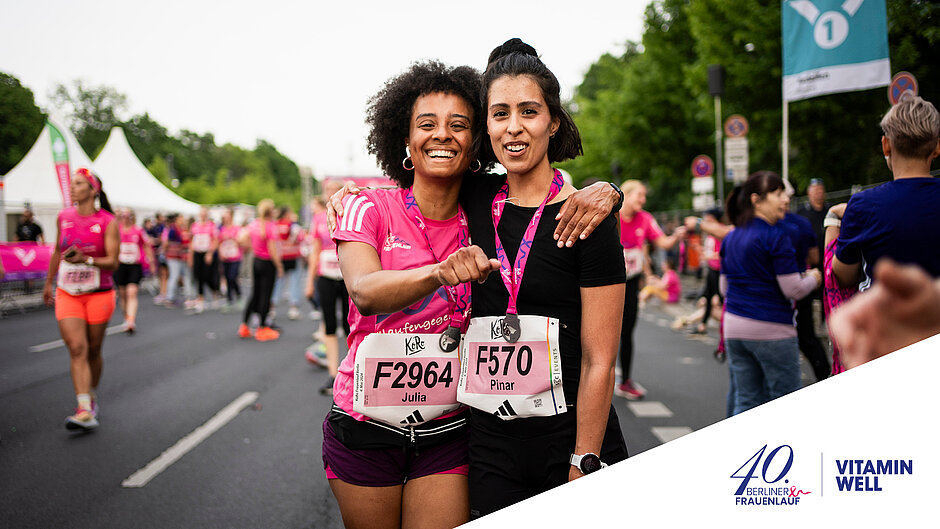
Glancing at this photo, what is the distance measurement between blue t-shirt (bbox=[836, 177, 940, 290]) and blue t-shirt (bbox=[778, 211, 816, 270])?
2030 mm

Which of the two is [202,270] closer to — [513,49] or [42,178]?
[42,178]

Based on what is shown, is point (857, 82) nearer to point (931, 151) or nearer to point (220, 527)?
point (931, 151)

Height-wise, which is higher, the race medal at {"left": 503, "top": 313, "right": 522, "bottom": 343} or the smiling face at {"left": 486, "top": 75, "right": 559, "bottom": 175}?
the smiling face at {"left": 486, "top": 75, "right": 559, "bottom": 175}

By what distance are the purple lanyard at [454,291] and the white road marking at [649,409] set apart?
153 inches

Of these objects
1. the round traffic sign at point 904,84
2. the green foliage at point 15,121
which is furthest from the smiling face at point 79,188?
the round traffic sign at point 904,84

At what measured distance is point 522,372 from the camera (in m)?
1.66

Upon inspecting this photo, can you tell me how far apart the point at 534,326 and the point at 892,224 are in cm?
89

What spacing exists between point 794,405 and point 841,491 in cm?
15

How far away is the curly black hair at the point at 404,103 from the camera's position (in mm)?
2002

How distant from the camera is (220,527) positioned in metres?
3.14

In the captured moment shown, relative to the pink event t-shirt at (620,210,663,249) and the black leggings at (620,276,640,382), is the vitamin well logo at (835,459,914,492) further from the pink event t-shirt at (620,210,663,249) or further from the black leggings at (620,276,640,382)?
the pink event t-shirt at (620,210,663,249)

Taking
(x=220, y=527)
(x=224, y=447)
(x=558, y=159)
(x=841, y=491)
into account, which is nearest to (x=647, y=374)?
(x=224, y=447)

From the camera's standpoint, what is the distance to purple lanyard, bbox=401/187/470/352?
1818 mm

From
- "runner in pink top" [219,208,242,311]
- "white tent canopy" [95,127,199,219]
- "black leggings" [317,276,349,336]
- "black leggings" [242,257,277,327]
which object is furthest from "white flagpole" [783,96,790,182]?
"white tent canopy" [95,127,199,219]
